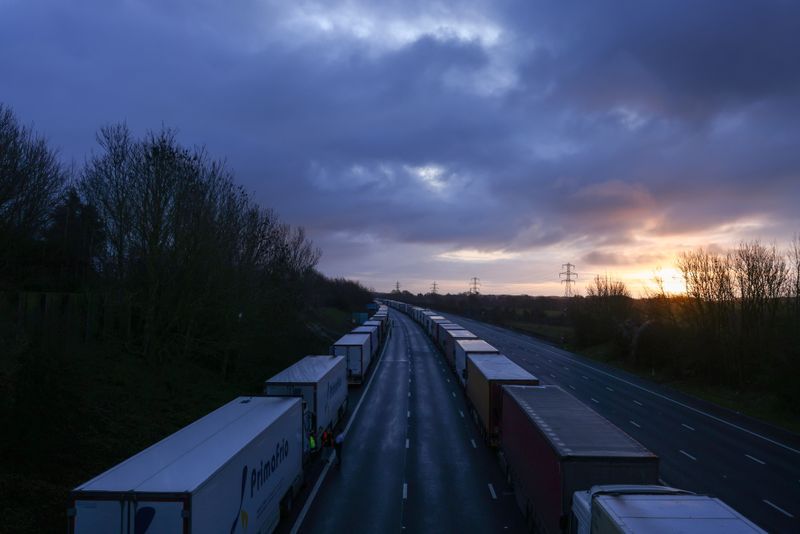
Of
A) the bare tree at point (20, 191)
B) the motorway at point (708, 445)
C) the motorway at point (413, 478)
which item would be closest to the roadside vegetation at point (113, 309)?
the bare tree at point (20, 191)

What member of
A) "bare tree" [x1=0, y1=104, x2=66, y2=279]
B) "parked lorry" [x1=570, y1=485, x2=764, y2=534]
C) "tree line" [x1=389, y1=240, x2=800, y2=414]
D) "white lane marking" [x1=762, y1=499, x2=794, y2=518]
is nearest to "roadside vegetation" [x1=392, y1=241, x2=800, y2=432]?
"tree line" [x1=389, y1=240, x2=800, y2=414]

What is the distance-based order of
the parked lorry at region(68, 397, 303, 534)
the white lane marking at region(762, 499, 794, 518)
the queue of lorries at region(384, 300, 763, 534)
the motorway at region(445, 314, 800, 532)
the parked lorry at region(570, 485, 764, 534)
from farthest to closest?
the motorway at region(445, 314, 800, 532)
the white lane marking at region(762, 499, 794, 518)
the parked lorry at region(68, 397, 303, 534)
the queue of lorries at region(384, 300, 763, 534)
the parked lorry at region(570, 485, 764, 534)


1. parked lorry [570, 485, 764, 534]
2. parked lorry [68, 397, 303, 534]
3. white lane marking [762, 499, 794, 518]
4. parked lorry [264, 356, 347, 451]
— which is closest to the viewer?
parked lorry [570, 485, 764, 534]

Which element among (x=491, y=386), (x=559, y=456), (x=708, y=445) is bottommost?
(x=708, y=445)

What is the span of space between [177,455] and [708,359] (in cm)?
4742

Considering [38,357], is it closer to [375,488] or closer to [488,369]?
[375,488]

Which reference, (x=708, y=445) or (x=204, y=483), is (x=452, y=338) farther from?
(x=204, y=483)

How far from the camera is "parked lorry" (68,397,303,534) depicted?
29.4 ft

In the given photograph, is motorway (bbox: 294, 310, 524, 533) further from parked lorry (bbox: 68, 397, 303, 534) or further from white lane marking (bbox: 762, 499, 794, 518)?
white lane marking (bbox: 762, 499, 794, 518)

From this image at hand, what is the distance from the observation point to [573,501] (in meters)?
10.8

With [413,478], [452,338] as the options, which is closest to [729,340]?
[452,338]

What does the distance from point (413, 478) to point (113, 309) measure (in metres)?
20.4

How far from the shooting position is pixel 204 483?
9500 mm

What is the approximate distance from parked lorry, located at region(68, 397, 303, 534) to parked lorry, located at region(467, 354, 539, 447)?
960 centimetres
